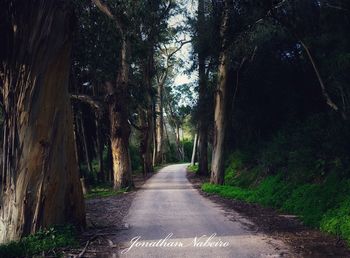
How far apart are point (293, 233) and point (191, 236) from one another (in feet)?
7.63

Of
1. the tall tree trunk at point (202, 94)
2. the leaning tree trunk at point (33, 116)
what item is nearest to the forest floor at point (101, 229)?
the leaning tree trunk at point (33, 116)

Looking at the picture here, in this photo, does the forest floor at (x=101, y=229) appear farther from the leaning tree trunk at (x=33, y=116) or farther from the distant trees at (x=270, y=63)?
the distant trees at (x=270, y=63)

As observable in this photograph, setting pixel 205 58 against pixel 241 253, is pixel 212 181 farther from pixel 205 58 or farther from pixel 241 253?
pixel 241 253

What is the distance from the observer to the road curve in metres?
7.85

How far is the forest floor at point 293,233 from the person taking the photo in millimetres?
7980

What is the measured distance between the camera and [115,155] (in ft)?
75.2

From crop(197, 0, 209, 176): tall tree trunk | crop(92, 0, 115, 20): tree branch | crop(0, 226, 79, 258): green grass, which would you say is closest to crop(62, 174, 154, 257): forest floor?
crop(0, 226, 79, 258): green grass

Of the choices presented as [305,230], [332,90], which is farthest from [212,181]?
[305,230]

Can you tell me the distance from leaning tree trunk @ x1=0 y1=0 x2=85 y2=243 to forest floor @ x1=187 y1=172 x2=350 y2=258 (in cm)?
465

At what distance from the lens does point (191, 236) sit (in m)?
9.27

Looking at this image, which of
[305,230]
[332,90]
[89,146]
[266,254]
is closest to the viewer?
[266,254]

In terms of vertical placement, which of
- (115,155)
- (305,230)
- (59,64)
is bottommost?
(305,230)

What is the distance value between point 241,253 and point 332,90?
32.1 ft

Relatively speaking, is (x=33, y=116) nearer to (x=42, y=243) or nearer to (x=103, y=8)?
(x=42, y=243)
